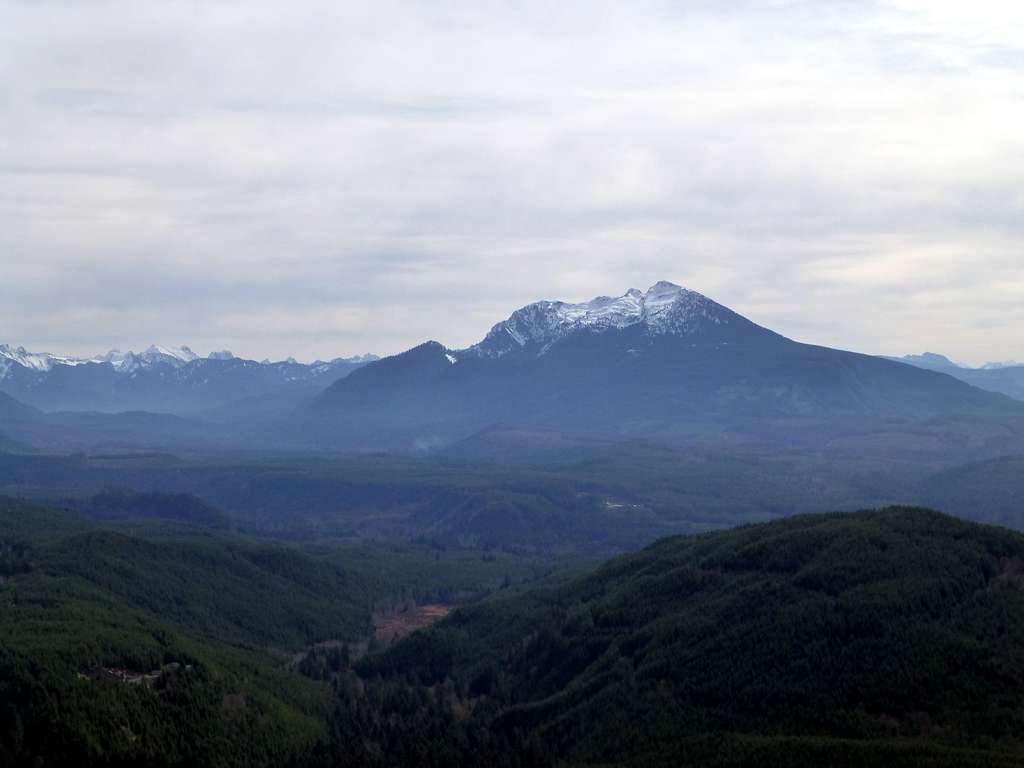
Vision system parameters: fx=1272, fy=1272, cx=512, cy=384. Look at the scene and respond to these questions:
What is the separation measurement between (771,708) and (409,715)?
171ft

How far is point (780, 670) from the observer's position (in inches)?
5837

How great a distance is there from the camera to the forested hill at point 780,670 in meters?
132

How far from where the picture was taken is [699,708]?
476 ft

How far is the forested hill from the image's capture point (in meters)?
132

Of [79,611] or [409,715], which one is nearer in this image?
[409,715]

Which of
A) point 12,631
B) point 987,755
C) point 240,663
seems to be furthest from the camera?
point 240,663

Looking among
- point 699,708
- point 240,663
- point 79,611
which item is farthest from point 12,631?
point 699,708

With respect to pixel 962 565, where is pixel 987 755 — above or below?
below

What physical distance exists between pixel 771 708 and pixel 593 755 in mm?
20440

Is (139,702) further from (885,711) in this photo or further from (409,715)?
(885,711)

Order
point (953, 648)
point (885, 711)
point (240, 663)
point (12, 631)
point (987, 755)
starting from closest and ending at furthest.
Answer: point (987, 755)
point (885, 711)
point (953, 648)
point (12, 631)
point (240, 663)

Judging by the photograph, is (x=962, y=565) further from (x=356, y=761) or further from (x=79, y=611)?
(x=79, y=611)

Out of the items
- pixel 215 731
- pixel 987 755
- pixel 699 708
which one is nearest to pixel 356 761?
pixel 215 731

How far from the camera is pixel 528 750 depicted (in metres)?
144
